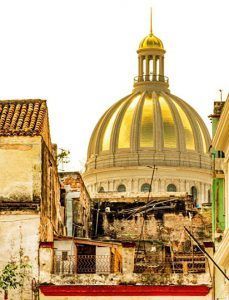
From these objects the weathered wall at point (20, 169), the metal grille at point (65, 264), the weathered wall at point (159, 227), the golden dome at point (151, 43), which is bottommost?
the metal grille at point (65, 264)

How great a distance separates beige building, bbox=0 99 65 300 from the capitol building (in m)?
51.9

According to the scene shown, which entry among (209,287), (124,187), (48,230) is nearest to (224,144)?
(209,287)

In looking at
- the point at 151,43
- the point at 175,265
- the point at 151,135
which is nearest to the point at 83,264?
the point at 175,265

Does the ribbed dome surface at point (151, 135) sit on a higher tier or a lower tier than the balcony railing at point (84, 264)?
higher

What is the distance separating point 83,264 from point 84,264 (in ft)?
0.11

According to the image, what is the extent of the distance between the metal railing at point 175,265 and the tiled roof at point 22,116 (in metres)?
6.94

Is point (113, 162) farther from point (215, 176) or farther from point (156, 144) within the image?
point (215, 176)

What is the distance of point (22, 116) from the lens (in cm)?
5166

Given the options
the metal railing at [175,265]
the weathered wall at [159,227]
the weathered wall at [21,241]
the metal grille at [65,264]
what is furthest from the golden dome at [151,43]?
the weathered wall at [21,241]

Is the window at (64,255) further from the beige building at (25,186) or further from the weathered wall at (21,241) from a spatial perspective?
the weathered wall at (21,241)

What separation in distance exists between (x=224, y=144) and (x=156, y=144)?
2874 inches

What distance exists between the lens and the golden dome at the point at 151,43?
116062 millimetres

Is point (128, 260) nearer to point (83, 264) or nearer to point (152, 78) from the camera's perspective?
point (83, 264)

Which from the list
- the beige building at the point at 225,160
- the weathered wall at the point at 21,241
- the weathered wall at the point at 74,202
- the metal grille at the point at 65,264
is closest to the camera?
the beige building at the point at 225,160
